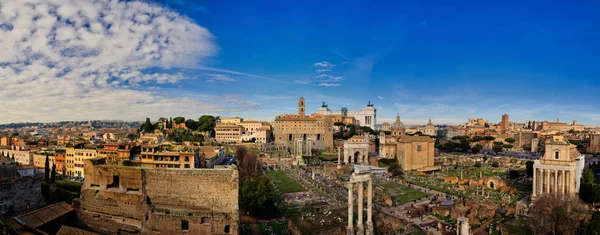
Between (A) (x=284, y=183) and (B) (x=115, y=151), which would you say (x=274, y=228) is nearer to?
(A) (x=284, y=183)

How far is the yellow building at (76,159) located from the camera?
38.2 metres

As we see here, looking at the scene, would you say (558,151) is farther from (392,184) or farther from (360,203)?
(360,203)

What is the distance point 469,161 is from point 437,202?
3093 cm

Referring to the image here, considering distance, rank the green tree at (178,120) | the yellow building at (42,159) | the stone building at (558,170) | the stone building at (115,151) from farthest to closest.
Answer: the green tree at (178,120)
the yellow building at (42,159)
the stone building at (115,151)
the stone building at (558,170)

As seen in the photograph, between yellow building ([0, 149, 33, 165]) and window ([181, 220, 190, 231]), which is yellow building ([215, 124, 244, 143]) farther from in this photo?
window ([181, 220, 190, 231])

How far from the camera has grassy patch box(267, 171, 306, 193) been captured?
109 ft

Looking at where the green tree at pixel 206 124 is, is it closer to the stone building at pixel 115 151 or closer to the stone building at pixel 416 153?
the stone building at pixel 115 151

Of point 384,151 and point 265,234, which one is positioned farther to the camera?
point 384,151

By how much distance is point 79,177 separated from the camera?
37562mm

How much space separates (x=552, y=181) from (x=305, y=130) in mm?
48203

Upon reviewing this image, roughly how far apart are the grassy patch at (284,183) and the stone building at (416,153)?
648 inches

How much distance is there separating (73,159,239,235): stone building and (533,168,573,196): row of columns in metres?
25.4

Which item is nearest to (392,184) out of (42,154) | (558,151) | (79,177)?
(558,151)

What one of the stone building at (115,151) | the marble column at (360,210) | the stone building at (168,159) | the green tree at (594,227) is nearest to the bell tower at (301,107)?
the stone building at (115,151)
